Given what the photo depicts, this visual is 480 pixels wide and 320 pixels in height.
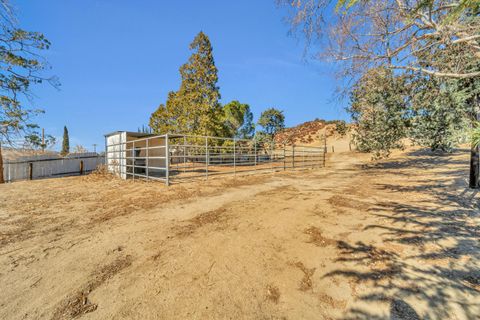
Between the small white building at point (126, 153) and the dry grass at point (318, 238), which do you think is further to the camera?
the small white building at point (126, 153)

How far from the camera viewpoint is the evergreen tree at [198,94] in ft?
41.2

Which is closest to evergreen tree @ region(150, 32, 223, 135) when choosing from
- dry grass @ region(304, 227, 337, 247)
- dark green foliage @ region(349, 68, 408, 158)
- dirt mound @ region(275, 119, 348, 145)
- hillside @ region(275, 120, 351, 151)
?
dark green foliage @ region(349, 68, 408, 158)

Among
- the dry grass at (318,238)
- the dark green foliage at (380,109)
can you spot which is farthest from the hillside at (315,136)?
the dry grass at (318,238)

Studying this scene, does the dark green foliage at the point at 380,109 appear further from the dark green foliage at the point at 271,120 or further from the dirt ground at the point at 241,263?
the dark green foliage at the point at 271,120

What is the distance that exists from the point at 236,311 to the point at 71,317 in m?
1.08

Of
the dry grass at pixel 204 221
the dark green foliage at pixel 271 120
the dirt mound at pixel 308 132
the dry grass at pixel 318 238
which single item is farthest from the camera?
the dirt mound at pixel 308 132

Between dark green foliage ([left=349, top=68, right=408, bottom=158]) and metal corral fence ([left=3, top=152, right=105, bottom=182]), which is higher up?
dark green foliage ([left=349, top=68, right=408, bottom=158])

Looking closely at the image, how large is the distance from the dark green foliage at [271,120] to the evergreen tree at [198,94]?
43.3ft

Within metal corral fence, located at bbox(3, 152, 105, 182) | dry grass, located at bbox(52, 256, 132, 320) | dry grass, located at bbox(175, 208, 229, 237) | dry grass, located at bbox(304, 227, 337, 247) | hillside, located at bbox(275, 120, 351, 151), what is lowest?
dry grass, located at bbox(52, 256, 132, 320)

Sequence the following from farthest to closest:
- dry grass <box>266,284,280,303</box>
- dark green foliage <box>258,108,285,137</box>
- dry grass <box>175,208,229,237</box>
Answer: dark green foliage <box>258,108,285,137</box>
dry grass <box>175,208,229,237</box>
dry grass <box>266,284,280,303</box>

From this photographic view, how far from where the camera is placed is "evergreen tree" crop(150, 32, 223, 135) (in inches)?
494

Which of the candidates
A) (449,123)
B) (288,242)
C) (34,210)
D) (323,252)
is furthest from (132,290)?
(449,123)

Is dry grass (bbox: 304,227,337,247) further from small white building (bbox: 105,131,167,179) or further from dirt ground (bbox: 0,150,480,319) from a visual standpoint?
small white building (bbox: 105,131,167,179)

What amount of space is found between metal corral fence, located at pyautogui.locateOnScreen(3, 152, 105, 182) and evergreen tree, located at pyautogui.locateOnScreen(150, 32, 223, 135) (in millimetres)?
6001
